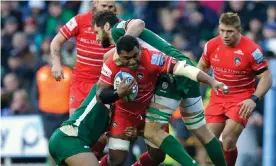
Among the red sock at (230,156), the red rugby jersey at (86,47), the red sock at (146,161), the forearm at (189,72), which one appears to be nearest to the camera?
the forearm at (189,72)

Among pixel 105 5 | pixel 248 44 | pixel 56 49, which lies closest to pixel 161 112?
pixel 248 44

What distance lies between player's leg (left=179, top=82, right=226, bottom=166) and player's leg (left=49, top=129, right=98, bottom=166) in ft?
4.28

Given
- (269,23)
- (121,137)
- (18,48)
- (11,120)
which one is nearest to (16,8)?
(18,48)

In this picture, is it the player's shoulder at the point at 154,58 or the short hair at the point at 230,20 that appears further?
the short hair at the point at 230,20

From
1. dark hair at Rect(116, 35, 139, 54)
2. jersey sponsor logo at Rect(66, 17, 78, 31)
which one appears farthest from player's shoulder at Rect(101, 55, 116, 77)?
jersey sponsor logo at Rect(66, 17, 78, 31)

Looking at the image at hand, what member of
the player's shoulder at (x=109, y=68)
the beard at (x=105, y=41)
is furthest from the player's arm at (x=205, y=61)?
the player's shoulder at (x=109, y=68)

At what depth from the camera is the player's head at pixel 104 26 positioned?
1221 centimetres

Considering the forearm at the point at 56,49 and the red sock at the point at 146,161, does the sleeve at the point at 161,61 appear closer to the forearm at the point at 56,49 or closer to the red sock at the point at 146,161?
the red sock at the point at 146,161

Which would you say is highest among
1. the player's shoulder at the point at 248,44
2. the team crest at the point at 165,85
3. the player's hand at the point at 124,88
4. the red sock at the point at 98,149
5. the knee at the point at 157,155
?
the player's shoulder at the point at 248,44

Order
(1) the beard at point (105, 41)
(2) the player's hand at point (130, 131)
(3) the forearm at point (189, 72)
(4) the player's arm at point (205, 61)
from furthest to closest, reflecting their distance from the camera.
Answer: (4) the player's arm at point (205, 61) < (1) the beard at point (105, 41) < (2) the player's hand at point (130, 131) < (3) the forearm at point (189, 72)

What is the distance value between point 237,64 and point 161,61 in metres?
1.64

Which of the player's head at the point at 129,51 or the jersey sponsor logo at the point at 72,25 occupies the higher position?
the player's head at the point at 129,51

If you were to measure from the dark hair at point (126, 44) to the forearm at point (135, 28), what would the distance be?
1.33 feet

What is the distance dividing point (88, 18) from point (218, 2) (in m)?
5.13
